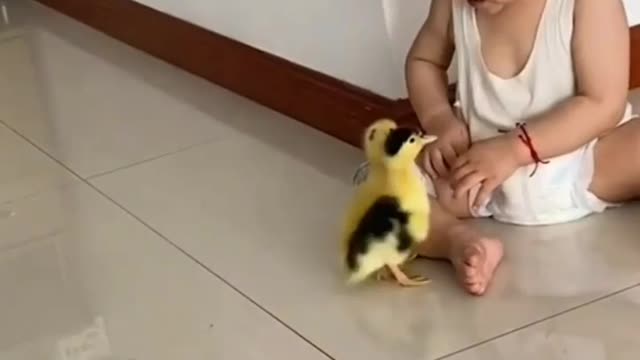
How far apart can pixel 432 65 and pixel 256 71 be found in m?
0.45

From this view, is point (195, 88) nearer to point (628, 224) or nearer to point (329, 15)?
point (329, 15)

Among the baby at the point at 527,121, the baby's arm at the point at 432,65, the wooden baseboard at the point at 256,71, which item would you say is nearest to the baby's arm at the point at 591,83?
the baby at the point at 527,121

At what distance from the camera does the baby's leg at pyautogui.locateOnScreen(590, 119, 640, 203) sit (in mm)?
1178

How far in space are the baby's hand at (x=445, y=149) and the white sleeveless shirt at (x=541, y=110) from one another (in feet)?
0.10

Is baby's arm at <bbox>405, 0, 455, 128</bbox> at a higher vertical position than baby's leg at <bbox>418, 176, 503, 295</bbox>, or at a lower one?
higher

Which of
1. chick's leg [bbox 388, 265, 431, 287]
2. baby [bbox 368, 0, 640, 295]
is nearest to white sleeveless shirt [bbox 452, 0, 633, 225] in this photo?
baby [bbox 368, 0, 640, 295]

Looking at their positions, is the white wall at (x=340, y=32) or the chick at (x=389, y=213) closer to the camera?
the chick at (x=389, y=213)

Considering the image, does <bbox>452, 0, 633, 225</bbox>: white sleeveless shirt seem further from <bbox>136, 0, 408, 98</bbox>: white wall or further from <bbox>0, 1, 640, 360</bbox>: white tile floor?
<bbox>136, 0, 408, 98</bbox>: white wall

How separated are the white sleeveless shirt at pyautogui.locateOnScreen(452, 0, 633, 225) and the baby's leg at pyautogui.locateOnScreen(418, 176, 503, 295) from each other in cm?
4

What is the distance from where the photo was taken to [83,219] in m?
1.37

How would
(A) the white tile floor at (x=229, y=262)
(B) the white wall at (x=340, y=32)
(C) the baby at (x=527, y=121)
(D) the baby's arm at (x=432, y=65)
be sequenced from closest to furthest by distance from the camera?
(A) the white tile floor at (x=229, y=262)
(C) the baby at (x=527, y=121)
(D) the baby's arm at (x=432, y=65)
(B) the white wall at (x=340, y=32)

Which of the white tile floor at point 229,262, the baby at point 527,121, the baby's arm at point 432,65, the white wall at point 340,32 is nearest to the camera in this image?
the white tile floor at point 229,262

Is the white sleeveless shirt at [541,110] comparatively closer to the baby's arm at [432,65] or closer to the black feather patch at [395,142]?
the baby's arm at [432,65]

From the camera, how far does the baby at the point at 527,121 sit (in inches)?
45.2
